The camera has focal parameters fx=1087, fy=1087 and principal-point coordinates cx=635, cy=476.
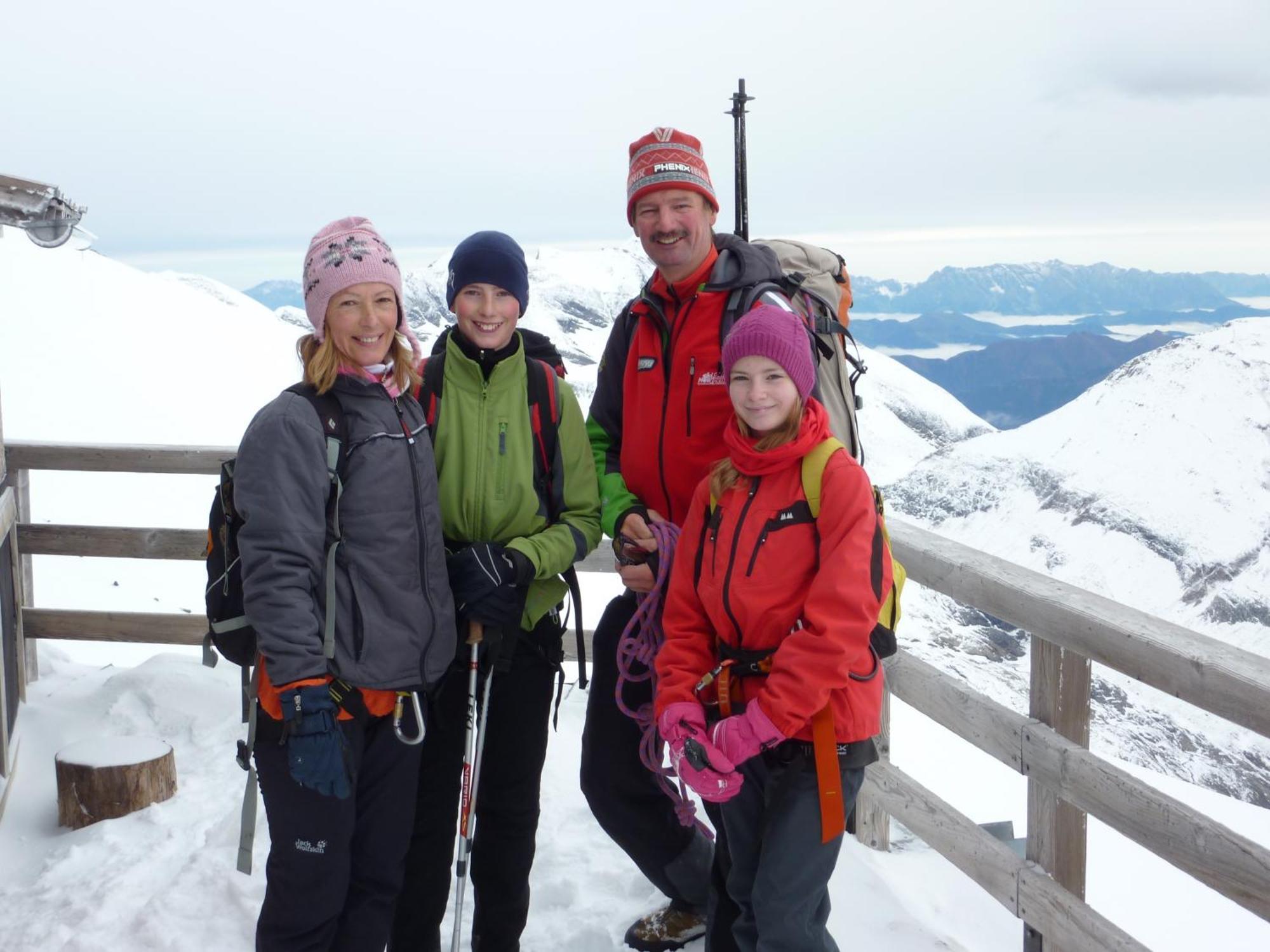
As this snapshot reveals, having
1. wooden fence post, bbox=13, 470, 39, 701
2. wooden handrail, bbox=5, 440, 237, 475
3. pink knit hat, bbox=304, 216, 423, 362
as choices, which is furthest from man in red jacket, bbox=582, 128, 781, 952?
wooden fence post, bbox=13, 470, 39, 701

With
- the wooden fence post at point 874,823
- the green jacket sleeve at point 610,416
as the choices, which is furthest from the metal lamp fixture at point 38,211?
the wooden fence post at point 874,823

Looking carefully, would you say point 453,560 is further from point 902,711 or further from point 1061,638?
point 902,711

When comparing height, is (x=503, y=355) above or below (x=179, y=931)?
above

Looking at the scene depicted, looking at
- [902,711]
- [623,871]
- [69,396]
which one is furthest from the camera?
[902,711]

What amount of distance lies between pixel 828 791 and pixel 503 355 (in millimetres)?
1547

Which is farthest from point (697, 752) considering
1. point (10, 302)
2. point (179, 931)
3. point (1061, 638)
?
point (10, 302)

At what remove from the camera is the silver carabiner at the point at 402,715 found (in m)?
2.96

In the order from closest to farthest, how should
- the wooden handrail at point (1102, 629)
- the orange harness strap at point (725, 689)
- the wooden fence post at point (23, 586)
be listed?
the wooden handrail at point (1102, 629) < the orange harness strap at point (725, 689) < the wooden fence post at point (23, 586)

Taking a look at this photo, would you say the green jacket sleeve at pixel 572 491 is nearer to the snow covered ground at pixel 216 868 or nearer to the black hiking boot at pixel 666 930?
the black hiking boot at pixel 666 930

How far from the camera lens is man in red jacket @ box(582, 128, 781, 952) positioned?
3.22 metres

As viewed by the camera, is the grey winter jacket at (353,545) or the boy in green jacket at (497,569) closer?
the grey winter jacket at (353,545)

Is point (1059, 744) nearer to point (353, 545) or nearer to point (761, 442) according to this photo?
point (761, 442)

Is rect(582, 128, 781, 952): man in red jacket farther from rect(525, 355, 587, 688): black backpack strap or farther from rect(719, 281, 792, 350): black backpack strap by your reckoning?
rect(525, 355, 587, 688): black backpack strap

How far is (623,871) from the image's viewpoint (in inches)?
165
